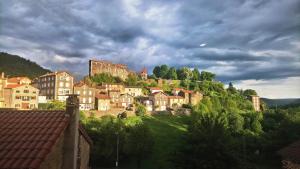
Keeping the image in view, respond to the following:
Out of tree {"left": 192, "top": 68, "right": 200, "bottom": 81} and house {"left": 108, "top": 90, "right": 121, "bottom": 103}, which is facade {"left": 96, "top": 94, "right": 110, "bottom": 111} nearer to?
house {"left": 108, "top": 90, "right": 121, "bottom": 103}

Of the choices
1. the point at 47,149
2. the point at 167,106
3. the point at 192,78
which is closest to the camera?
the point at 47,149

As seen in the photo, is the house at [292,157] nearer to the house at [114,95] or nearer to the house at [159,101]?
the house at [114,95]

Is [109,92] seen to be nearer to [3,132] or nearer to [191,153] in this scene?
[191,153]

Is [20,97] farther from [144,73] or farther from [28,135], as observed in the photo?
[144,73]

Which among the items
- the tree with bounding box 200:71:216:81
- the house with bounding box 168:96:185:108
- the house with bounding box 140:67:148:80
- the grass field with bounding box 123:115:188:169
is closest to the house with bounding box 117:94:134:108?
the grass field with bounding box 123:115:188:169

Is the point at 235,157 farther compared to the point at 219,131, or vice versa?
the point at 219,131

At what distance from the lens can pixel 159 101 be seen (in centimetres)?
12425

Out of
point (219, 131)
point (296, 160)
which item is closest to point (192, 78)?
point (219, 131)

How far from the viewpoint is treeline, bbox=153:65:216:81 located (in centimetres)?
18675

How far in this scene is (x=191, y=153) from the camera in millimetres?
31172

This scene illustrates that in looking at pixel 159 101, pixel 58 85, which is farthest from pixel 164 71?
pixel 58 85

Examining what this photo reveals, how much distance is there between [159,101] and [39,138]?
111502 mm

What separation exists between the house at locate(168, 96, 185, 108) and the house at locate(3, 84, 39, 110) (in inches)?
2285

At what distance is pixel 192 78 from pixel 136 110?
9258 centimetres
